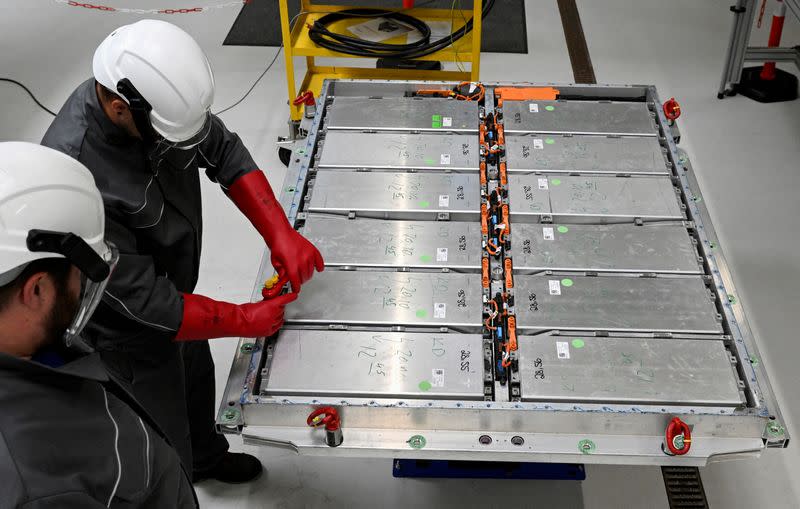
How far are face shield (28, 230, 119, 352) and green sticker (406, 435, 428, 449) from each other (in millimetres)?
1096

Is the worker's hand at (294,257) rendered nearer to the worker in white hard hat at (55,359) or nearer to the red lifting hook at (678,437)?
the worker in white hard hat at (55,359)

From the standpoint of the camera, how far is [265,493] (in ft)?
10.9

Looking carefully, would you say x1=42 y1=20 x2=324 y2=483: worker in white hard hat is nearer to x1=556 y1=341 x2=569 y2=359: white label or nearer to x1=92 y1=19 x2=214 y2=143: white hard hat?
x1=92 y1=19 x2=214 y2=143: white hard hat

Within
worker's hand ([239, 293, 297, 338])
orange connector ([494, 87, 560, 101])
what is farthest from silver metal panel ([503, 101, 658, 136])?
worker's hand ([239, 293, 297, 338])

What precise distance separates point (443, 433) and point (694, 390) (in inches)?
33.3

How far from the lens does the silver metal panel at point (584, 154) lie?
10.6 feet

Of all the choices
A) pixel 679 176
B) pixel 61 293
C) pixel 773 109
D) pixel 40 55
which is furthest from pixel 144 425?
pixel 40 55

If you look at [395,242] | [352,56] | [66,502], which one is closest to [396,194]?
[395,242]

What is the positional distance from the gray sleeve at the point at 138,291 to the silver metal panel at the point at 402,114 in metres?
1.38

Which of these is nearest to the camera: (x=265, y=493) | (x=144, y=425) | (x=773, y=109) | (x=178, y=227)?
(x=144, y=425)

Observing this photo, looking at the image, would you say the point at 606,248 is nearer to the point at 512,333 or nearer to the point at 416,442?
the point at 512,333

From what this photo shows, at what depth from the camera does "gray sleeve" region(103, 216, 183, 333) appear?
7.33 feet

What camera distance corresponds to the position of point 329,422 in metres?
2.26

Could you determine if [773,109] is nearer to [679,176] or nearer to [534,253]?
[679,176]
